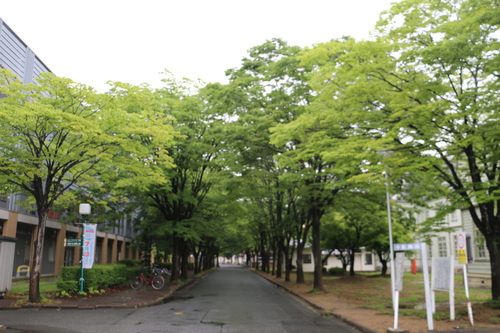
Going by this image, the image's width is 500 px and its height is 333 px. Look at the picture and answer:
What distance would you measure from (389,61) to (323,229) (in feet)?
85.4

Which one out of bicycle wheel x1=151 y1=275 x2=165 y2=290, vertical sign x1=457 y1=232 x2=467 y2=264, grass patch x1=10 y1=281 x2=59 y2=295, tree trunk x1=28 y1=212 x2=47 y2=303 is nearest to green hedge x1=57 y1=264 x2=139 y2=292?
grass patch x1=10 y1=281 x2=59 y2=295

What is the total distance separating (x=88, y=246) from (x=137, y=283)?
4691mm

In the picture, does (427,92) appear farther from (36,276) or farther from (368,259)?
(368,259)

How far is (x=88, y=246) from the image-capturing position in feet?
56.2

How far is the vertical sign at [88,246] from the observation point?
16.7 metres

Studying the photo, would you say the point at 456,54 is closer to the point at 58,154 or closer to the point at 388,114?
the point at 388,114

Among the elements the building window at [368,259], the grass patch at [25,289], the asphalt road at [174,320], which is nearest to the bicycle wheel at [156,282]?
the grass patch at [25,289]

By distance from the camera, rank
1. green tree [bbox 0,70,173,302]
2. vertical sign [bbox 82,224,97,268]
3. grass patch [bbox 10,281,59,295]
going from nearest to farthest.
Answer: green tree [bbox 0,70,173,302]
grass patch [bbox 10,281,59,295]
vertical sign [bbox 82,224,97,268]

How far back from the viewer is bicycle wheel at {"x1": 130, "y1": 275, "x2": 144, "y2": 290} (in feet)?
68.2

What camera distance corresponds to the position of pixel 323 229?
120ft

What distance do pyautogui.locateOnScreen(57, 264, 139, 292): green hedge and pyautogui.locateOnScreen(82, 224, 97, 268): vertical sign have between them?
634 millimetres

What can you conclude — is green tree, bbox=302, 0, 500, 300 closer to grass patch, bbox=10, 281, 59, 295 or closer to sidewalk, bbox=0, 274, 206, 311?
sidewalk, bbox=0, 274, 206, 311

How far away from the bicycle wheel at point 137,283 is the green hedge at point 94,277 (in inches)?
18.8

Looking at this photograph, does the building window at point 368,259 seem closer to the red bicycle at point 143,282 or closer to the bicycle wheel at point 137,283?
the red bicycle at point 143,282
